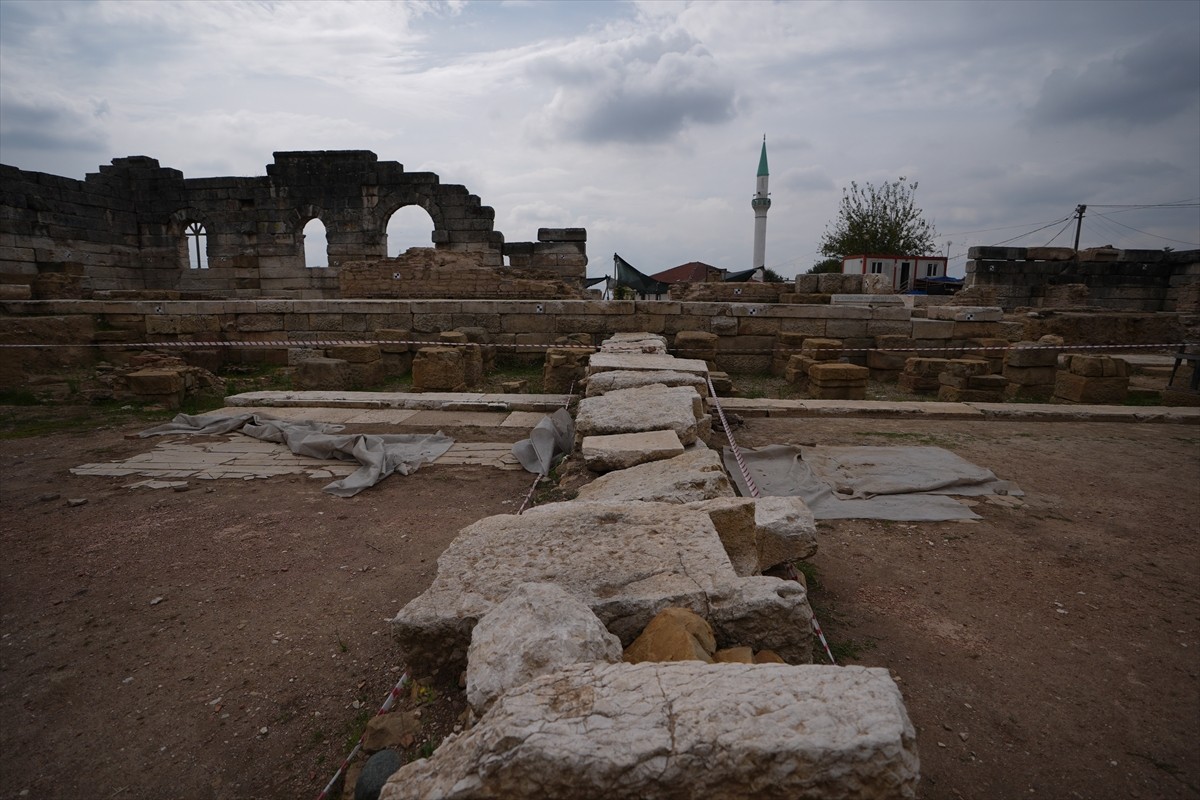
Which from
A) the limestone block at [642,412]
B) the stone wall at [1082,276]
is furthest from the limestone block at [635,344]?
the stone wall at [1082,276]

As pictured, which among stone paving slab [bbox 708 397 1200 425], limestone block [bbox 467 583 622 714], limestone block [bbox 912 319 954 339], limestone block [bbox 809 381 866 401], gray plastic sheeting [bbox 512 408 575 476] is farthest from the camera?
limestone block [bbox 912 319 954 339]

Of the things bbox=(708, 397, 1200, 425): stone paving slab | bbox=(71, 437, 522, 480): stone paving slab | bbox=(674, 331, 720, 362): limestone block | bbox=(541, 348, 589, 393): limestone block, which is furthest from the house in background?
bbox=(71, 437, 522, 480): stone paving slab

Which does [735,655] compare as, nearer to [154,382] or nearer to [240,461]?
[240,461]

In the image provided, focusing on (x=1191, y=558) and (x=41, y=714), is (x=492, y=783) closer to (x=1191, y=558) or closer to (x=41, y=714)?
(x=41, y=714)

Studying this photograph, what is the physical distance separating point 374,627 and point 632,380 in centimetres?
344

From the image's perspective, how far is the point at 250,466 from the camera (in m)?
5.07

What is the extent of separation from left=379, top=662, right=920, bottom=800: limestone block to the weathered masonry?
1421 centimetres

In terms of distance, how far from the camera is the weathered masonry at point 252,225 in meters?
15.5

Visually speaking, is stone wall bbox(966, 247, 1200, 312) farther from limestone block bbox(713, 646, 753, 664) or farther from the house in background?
limestone block bbox(713, 646, 753, 664)

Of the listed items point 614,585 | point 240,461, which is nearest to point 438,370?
point 240,461

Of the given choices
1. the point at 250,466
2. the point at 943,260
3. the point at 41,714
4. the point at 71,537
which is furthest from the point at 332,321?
the point at 943,260

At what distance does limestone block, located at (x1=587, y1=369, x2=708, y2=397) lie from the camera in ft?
18.5

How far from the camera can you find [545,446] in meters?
5.20

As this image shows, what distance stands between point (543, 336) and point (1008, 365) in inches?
280
